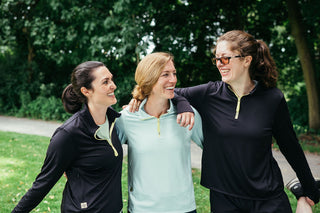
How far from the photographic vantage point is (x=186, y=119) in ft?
8.46

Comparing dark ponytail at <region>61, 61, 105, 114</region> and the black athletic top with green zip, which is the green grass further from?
dark ponytail at <region>61, 61, 105, 114</region>

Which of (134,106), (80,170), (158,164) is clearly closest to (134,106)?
(134,106)

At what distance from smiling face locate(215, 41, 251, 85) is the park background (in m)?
6.78

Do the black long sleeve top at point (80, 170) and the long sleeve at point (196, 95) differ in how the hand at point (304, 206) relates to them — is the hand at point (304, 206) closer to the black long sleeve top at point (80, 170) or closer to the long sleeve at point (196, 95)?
the long sleeve at point (196, 95)

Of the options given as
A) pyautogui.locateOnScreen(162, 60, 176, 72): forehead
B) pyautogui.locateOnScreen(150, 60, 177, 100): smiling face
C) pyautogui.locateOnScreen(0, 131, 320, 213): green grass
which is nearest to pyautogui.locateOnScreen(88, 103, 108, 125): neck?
pyautogui.locateOnScreen(150, 60, 177, 100): smiling face

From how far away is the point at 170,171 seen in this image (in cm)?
262

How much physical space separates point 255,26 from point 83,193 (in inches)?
473

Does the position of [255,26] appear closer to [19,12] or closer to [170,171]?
[19,12]

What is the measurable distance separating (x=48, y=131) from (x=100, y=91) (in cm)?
960

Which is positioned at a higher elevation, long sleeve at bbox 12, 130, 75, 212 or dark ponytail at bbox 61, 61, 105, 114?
dark ponytail at bbox 61, 61, 105, 114

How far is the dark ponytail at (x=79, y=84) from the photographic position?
8.86ft

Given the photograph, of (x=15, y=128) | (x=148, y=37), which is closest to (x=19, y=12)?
(x=15, y=128)

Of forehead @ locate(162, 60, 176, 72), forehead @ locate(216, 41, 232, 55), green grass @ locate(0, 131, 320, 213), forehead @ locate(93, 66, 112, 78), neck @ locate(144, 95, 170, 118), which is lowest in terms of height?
green grass @ locate(0, 131, 320, 213)

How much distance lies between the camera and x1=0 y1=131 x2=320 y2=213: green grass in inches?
208
